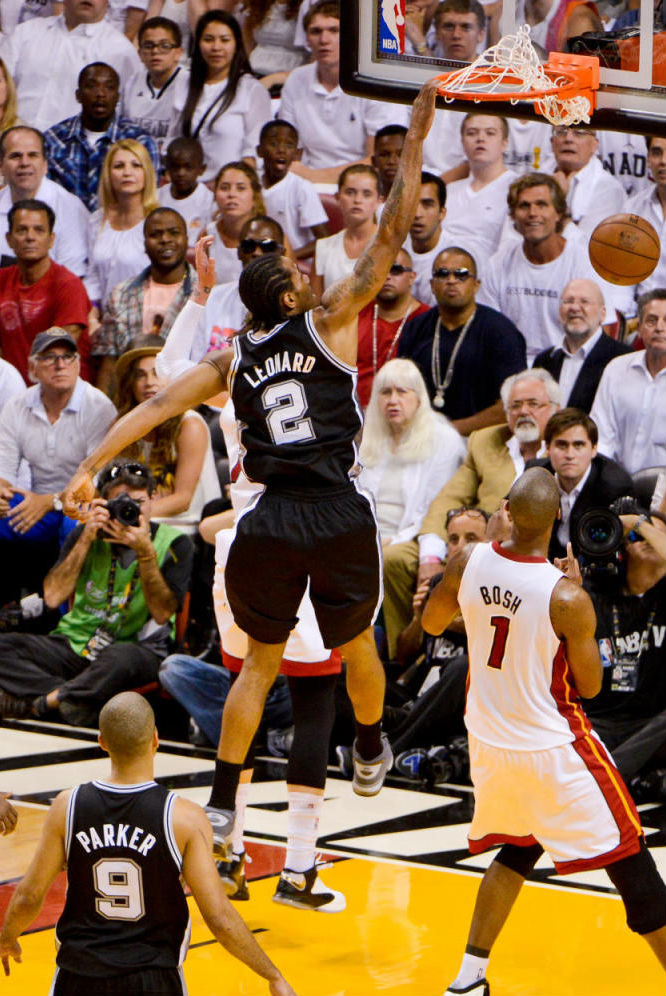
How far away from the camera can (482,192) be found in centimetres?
1076

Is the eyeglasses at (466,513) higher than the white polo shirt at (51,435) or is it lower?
lower

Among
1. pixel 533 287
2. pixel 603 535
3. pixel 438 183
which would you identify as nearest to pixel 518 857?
pixel 603 535

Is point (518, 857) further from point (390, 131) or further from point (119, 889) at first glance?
point (390, 131)

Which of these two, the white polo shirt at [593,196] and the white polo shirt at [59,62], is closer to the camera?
the white polo shirt at [593,196]

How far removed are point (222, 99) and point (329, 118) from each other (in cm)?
95

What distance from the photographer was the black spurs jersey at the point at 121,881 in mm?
3740

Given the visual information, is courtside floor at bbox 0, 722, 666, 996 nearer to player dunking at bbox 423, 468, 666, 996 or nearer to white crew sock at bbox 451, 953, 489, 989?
white crew sock at bbox 451, 953, 489, 989

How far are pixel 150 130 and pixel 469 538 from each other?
5.89 metres

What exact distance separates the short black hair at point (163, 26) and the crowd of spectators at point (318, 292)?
2cm

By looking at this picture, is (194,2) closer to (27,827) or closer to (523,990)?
(27,827)

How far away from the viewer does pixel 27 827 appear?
6961mm

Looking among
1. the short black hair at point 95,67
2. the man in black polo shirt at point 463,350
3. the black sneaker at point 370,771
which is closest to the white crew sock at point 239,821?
the black sneaker at point 370,771

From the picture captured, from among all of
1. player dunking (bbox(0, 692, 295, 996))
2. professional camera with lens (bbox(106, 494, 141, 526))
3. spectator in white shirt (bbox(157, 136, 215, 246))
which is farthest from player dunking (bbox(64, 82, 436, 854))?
spectator in white shirt (bbox(157, 136, 215, 246))

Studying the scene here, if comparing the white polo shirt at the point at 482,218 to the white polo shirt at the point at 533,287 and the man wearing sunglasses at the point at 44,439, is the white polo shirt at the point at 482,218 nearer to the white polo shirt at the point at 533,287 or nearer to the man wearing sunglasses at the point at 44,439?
the white polo shirt at the point at 533,287
